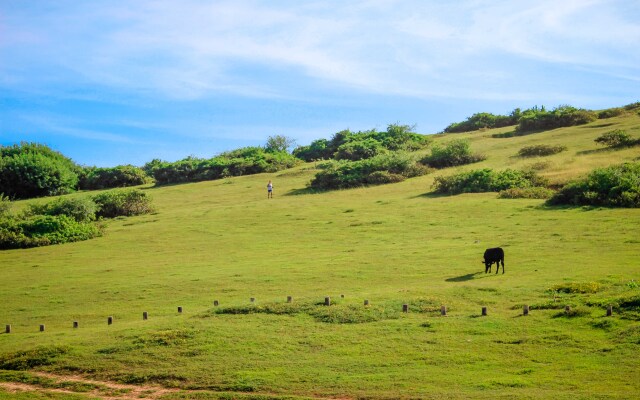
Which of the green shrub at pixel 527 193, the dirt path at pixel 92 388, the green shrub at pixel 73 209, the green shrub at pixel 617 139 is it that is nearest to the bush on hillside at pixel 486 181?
the green shrub at pixel 527 193

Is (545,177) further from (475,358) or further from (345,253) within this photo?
(475,358)

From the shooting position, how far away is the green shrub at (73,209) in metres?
53.0

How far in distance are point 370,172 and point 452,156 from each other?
8.45 meters

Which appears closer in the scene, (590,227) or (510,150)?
(590,227)

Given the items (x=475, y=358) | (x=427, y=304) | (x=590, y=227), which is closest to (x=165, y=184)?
(x=590, y=227)

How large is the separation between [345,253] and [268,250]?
505cm

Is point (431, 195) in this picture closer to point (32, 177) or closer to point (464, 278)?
point (464, 278)

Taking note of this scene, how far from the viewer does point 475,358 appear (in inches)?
820

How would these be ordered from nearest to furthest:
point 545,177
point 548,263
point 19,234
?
point 548,263 → point 19,234 → point 545,177

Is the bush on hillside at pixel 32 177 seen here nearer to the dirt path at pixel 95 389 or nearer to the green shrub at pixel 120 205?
the green shrub at pixel 120 205

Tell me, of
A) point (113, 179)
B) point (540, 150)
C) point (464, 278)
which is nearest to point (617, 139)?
point (540, 150)

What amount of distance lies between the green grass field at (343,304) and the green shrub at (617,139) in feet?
59.0

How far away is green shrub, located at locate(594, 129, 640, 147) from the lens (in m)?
61.3

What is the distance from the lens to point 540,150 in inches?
2571
